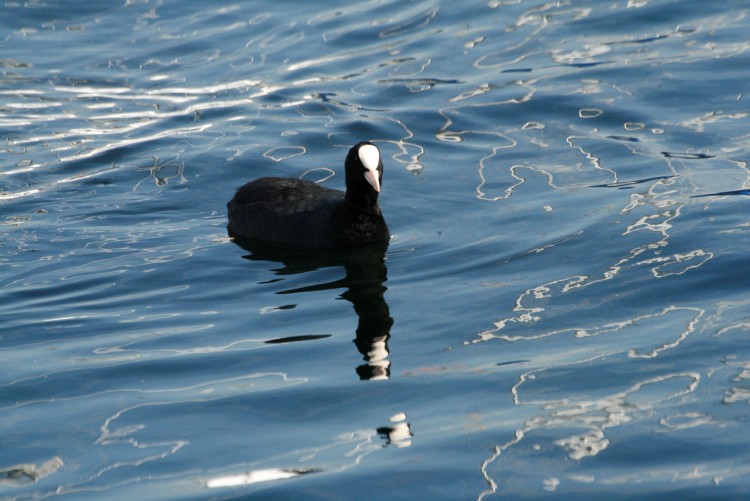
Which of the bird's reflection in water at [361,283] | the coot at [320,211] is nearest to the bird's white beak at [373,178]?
the coot at [320,211]

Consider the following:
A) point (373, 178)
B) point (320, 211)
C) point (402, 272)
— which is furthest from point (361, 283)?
point (320, 211)

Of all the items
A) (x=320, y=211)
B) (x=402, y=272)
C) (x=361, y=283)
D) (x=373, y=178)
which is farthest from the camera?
(x=320, y=211)

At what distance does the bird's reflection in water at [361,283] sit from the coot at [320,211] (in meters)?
0.08

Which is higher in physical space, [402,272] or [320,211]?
[320,211]

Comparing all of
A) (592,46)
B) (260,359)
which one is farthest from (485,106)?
(260,359)

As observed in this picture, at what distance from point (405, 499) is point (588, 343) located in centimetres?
186

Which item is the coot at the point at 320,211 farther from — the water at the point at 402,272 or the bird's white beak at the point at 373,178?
the water at the point at 402,272

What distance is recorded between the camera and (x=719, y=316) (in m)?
6.08

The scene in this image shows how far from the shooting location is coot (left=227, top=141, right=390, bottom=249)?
7.86 meters

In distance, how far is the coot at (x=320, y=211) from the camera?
309 inches

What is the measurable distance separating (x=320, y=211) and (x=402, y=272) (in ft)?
3.26

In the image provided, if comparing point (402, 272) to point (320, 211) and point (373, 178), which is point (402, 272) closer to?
point (373, 178)

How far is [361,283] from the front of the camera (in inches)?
287

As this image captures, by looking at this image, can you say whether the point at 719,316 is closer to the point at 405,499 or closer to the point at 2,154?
the point at 405,499
